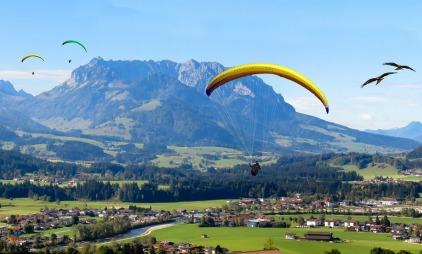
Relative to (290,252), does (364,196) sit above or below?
above

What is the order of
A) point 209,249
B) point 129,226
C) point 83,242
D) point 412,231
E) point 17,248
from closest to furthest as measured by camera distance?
point 17,248 < point 209,249 < point 83,242 < point 412,231 < point 129,226

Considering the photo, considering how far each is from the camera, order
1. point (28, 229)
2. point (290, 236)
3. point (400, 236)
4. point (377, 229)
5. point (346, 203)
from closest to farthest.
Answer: point (290, 236), point (400, 236), point (28, 229), point (377, 229), point (346, 203)

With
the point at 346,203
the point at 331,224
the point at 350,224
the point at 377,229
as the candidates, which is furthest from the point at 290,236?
the point at 346,203

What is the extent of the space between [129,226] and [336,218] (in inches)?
1835

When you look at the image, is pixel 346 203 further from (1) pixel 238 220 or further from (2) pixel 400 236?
(2) pixel 400 236

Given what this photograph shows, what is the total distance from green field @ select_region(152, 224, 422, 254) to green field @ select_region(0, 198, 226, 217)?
1806 inches

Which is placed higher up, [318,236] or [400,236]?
[400,236]

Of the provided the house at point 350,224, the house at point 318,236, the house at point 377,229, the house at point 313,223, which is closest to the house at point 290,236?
the house at point 318,236

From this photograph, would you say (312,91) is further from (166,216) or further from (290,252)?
(166,216)

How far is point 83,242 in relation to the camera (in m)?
106

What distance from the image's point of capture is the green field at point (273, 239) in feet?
316

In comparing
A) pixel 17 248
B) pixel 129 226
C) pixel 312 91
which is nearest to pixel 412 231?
pixel 129 226

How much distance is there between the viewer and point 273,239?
4186 inches

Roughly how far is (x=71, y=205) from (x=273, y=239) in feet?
279
